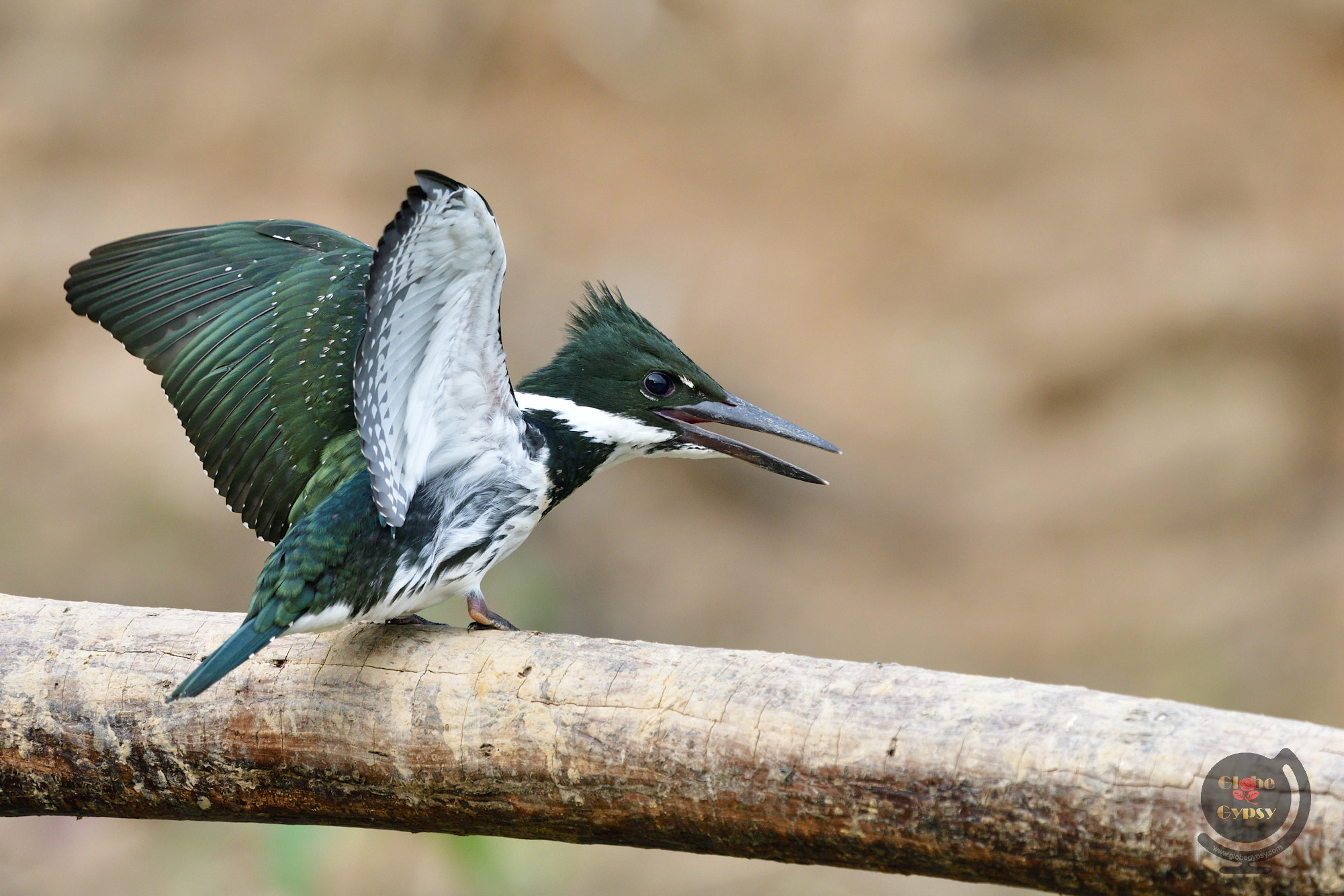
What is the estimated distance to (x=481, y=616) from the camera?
95.4 inches

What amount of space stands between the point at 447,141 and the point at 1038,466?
3.31 m

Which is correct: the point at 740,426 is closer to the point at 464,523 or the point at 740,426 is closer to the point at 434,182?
the point at 464,523

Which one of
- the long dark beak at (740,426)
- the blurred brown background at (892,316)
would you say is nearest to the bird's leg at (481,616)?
the long dark beak at (740,426)

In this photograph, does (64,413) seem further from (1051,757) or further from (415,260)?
(1051,757)

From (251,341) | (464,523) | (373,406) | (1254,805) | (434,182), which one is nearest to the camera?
(1254,805)

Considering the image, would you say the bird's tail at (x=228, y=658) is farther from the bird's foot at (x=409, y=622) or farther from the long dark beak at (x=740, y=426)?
the long dark beak at (x=740, y=426)

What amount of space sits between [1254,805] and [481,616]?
56.8 inches

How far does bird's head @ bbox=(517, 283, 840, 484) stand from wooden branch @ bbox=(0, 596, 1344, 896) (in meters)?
0.59

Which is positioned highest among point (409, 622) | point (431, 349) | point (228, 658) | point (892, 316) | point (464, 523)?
point (892, 316)

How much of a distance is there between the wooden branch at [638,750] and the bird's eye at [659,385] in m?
0.69

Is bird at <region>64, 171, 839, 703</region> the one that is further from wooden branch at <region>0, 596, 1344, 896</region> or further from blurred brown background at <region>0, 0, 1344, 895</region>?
blurred brown background at <region>0, 0, 1344, 895</region>

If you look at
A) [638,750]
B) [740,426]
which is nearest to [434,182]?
[638,750]

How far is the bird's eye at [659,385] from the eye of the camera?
8.69 ft

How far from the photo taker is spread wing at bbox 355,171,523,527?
6.08ft
